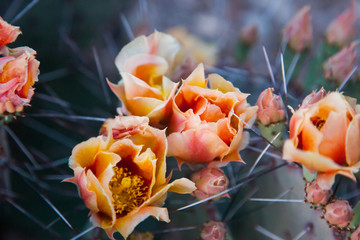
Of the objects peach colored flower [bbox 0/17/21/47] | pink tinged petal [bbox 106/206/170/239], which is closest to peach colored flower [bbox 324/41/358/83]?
pink tinged petal [bbox 106/206/170/239]

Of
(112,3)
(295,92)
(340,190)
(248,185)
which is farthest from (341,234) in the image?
(112,3)

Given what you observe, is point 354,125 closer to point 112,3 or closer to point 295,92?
point 295,92

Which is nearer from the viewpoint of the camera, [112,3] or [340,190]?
[340,190]

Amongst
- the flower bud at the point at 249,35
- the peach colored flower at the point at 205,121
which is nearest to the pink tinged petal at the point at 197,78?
the peach colored flower at the point at 205,121

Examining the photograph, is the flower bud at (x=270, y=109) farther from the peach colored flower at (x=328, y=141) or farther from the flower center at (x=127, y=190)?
the flower center at (x=127, y=190)

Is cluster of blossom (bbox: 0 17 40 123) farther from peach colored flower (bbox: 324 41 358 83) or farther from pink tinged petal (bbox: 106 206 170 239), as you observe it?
peach colored flower (bbox: 324 41 358 83)

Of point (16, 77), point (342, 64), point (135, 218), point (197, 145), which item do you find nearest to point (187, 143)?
point (197, 145)
